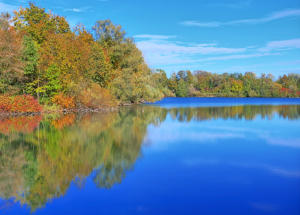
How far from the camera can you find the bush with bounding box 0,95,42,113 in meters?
26.9

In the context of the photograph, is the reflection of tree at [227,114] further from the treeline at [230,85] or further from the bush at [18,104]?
the treeline at [230,85]

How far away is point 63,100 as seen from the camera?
31.8 meters

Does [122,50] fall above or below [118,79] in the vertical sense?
above

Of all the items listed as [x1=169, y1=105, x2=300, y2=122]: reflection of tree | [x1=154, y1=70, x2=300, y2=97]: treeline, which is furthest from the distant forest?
[x1=154, y1=70, x2=300, y2=97]: treeline

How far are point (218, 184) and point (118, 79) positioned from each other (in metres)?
34.0

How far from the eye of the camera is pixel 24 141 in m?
13.6

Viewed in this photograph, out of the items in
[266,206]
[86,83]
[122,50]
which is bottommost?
[266,206]

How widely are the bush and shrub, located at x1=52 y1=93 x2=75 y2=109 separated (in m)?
2.73

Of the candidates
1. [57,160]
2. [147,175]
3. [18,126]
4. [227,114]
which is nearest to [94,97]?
[227,114]

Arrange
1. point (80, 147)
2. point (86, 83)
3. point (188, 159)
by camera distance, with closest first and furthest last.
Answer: point (188, 159), point (80, 147), point (86, 83)

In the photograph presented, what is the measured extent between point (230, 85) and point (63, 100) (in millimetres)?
88073

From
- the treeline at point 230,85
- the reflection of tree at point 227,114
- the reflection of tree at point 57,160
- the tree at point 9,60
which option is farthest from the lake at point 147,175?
the treeline at point 230,85

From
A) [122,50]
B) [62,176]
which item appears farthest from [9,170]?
Answer: [122,50]

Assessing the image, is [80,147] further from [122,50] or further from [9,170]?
[122,50]
